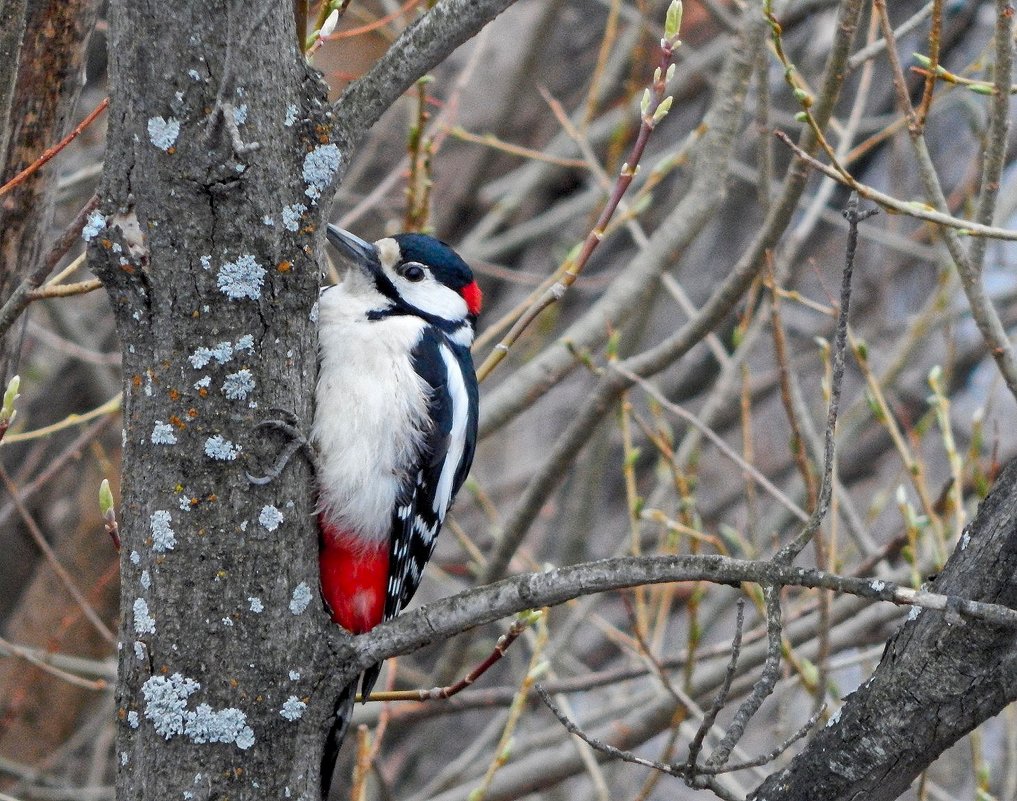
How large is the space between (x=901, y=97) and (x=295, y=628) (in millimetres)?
1531

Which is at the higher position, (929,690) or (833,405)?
(833,405)

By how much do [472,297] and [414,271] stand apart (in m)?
0.27

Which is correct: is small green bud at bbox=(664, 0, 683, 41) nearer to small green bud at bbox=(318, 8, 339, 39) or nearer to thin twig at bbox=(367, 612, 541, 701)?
small green bud at bbox=(318, 8, 339, 39)

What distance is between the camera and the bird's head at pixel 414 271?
9.74 feet

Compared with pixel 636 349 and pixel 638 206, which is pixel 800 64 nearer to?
pixel 636 349

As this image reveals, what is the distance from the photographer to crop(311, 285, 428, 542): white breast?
2.43m

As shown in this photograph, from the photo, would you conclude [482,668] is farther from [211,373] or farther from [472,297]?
[472,297]

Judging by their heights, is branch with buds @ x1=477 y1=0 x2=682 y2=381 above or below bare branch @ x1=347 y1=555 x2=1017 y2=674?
above

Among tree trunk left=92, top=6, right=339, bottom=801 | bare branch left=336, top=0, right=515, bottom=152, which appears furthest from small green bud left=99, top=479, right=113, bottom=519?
bare branch left=336, top=0, right=515, bottom=152

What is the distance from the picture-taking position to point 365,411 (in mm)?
2574

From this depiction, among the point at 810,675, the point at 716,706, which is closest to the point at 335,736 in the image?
the point at 716,706

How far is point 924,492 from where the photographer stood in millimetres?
3088

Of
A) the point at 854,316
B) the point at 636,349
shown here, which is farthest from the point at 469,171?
the point at 854,316

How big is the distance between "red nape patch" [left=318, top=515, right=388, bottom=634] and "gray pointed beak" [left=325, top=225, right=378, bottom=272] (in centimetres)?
70
